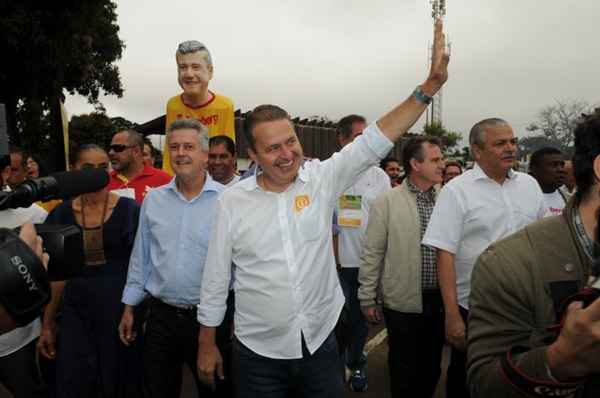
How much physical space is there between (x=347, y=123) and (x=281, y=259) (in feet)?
8.18

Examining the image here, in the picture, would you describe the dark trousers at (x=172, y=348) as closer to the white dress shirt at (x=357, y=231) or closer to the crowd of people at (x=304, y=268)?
the crowd of people at (x=304, y=268)

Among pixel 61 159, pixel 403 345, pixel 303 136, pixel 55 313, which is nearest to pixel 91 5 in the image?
pixel 303 136

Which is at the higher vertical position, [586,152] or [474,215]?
[586,152]

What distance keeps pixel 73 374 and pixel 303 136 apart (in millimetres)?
10792

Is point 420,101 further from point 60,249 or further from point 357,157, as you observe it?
point 60,249

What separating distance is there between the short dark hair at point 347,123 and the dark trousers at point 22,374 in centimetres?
291

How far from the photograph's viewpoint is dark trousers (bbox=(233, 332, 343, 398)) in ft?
7.70

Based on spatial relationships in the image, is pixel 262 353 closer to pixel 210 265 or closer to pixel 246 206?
pixel 210 265

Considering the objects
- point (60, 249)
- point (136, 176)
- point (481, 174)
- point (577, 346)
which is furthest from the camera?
point (136, 176)

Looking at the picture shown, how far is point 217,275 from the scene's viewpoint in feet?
8.00

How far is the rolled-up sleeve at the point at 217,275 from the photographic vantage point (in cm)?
243

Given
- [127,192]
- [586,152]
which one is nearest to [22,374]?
[127,192]

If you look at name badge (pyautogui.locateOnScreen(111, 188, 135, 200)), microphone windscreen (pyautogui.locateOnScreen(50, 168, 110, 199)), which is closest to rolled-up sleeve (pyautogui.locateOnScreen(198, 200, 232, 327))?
microphone windscreen (pyautogui.locateOnScreen(50, 168, 110, 199))

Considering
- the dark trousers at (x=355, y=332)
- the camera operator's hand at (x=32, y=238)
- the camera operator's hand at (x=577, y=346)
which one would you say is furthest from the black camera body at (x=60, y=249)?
the dark trousers at (x=355, y=332)
